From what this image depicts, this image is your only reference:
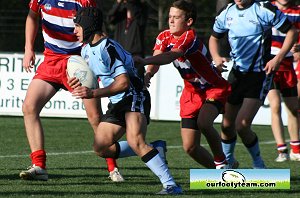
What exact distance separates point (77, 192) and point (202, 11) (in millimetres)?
30902

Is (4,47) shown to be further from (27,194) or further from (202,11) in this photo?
(202,11)

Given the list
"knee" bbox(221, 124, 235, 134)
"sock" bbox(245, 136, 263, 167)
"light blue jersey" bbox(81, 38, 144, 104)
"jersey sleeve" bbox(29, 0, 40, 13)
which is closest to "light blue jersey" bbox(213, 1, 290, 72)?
"knee" bbox(221, 124, 235, 134)

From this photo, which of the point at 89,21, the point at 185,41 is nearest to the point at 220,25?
the point at 185,41

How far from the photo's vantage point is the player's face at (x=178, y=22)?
32.1ft

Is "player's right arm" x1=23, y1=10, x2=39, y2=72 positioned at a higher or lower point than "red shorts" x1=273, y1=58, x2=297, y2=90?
higher

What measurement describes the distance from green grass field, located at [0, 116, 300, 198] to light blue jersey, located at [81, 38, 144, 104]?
93cm

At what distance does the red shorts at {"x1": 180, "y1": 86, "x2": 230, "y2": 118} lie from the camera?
10227mm

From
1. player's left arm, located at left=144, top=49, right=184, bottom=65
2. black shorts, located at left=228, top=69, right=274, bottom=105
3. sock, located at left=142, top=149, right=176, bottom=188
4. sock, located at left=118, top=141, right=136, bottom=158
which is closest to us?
sock, located at left=142, top=149, right=176, bottom=188

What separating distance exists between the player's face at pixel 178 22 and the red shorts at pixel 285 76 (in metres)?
3.50

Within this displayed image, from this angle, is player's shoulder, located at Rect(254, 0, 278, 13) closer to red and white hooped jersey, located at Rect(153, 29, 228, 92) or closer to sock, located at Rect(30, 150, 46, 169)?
red and white hooped jersey, located at Rect(153, 29, 228, 92)

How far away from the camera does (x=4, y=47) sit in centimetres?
2225

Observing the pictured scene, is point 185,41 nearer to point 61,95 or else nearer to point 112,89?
point 112,89

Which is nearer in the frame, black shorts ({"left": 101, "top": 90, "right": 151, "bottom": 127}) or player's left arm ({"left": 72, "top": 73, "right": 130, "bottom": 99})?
player's left arm ({"left": 72, "top": 73, "right": 130, "bottom": 99})

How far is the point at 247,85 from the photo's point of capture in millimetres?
10734
